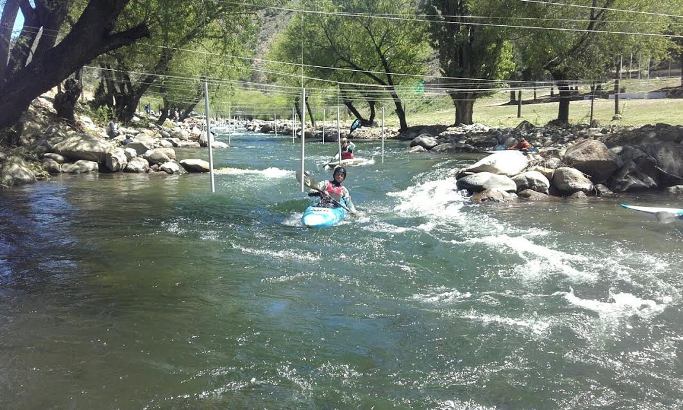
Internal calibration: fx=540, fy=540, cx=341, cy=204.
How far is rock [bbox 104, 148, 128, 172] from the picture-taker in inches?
819

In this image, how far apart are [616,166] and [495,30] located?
1717 centimetres

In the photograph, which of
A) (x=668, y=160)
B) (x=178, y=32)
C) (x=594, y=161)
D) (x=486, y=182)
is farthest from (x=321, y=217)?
(x=178, y=32)

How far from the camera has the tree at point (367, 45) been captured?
133 feet

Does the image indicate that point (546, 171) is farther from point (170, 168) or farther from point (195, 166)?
point (170, 168)

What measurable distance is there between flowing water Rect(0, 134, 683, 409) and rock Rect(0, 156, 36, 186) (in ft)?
11.1

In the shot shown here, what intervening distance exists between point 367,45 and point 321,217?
32.1 m

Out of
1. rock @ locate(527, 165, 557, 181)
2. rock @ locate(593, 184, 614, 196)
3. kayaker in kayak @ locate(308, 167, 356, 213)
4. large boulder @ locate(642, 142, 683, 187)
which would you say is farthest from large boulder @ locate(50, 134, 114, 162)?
large boulder @ locate(642, 142, 683, 187)

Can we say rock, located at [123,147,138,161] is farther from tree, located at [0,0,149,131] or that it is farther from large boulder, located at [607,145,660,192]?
large boulder, located at [607,145,660,192]

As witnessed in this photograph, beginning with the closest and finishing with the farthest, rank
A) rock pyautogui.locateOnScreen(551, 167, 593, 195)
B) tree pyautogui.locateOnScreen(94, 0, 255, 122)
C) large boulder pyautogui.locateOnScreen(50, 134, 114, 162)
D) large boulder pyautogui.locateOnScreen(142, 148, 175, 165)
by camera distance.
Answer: rock pyautogui.locateOnScreen(551, 167, 593, 195) < tree pyautogui.locateOnScreen(94, 0, 255, 122) < large boulder pyautogui.locateOnScreen(50, 134, 114, 162) < large boulder pyautogui.locateOnScreen(142, 148, 175, 165)

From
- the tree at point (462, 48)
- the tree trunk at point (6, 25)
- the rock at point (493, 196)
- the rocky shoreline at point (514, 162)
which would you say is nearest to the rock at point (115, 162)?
the rocky shoreline at point (514, 162)

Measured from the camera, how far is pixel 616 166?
16656 mm

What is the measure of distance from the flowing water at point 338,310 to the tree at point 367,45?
30027 mm

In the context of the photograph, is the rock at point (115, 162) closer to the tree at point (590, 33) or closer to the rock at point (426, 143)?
the rock at point (426, 143)

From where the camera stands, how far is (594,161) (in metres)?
16.7
